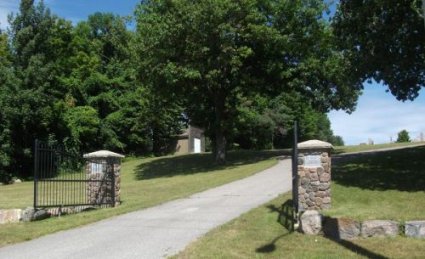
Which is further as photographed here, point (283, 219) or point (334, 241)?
point (283, 219)

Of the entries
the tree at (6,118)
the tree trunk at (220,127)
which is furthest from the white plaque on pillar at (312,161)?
the tree at (6,118)

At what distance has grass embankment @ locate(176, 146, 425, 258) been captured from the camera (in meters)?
8.43

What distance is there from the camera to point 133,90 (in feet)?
153

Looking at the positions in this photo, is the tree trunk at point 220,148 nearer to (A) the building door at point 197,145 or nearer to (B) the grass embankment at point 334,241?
(B) the grass embankment at point 334,241

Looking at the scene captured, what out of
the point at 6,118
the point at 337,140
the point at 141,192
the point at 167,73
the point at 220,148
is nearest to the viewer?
the point at 141,192

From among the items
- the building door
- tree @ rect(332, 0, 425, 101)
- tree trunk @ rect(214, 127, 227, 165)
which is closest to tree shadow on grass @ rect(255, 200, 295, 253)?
tree @ rect(332, 0, 425, 101)

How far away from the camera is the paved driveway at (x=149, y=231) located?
9.09 metres

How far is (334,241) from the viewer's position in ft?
30.2

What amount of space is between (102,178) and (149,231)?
16.1 ft

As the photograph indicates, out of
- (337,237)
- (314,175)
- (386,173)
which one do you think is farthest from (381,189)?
(337,237)

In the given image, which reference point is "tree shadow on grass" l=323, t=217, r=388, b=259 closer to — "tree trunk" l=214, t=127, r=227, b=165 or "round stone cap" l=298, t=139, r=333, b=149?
"round stone cap" l=298, t=139, r=333, b=149

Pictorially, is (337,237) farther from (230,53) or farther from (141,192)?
(230,53)

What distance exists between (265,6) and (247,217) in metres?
19.8

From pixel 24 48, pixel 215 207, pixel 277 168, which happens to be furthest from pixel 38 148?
pixel 24 48
